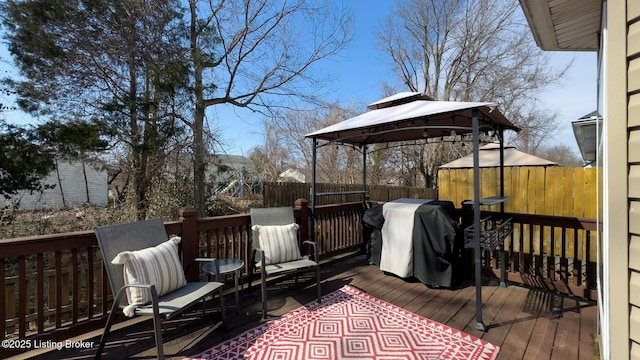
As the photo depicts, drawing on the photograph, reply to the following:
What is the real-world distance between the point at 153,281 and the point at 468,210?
12.0ft

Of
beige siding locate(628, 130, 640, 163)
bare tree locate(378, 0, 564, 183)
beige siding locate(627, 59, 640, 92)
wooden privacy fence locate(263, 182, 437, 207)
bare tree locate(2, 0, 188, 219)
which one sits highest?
bare tree locate(378, 0, 564, 183)

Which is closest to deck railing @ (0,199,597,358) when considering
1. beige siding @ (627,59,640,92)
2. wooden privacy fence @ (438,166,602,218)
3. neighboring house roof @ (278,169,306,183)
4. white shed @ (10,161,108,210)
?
wooden privacy fence @ (438,166,602,218)

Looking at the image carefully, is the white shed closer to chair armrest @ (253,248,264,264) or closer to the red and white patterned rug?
chair armrest @ (253,248,264,264)

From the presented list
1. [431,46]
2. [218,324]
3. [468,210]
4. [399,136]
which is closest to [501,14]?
[431,46]

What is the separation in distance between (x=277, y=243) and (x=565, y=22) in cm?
327

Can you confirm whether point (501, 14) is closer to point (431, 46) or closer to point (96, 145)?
point (431, 46)

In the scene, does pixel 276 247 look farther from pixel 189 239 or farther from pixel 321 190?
pixel 321 190

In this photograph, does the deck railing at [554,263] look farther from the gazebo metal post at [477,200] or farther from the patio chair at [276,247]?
the patio chair at [276,247]

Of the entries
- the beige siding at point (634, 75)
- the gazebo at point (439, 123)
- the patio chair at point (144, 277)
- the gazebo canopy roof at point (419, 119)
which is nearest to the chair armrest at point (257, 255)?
the patio chair at point (144, 277)

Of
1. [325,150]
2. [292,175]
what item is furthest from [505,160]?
[292,175]

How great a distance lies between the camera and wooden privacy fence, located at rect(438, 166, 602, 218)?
16.5 feet

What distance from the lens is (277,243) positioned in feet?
10.0

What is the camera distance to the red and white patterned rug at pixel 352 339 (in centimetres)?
209

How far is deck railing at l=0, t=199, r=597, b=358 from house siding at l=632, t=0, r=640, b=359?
85.3 inches
